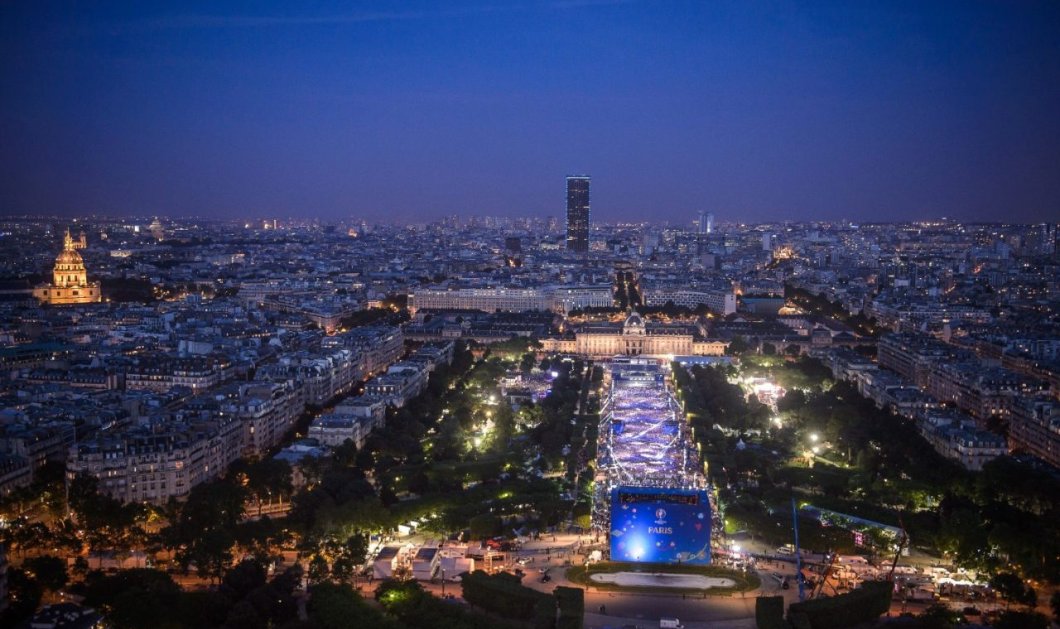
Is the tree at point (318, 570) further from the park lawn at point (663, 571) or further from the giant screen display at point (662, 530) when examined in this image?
the giant screen display at point (662, 530)

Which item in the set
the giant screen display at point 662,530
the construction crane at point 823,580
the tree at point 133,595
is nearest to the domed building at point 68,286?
the tree at point 133,595

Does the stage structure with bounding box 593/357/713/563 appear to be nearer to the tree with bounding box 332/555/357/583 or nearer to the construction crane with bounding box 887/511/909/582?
the construction crane with bounding box 887/511/909/582

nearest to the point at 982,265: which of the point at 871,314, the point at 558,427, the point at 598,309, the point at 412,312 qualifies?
the point at 871,314

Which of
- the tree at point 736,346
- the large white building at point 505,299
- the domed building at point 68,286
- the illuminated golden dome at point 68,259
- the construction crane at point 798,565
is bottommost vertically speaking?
the construction crane at point 798,565

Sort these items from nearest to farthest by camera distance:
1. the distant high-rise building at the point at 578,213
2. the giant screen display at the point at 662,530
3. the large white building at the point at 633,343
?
the giant screen display at the point at 662,530
the large white building at the point at 633,343
the distant high-rise building at the point at 578,213

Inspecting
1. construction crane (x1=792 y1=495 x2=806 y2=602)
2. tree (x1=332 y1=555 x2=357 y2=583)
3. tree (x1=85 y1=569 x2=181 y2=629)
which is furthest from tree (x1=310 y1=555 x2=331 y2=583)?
construction crane (x1=792 y1=495 x2=806 y2=602)

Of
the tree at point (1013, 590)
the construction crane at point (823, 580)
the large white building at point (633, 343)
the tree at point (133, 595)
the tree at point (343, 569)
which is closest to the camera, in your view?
the tree at point (133, 595)

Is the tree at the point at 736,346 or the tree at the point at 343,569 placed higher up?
the tree at the point at 736,346
